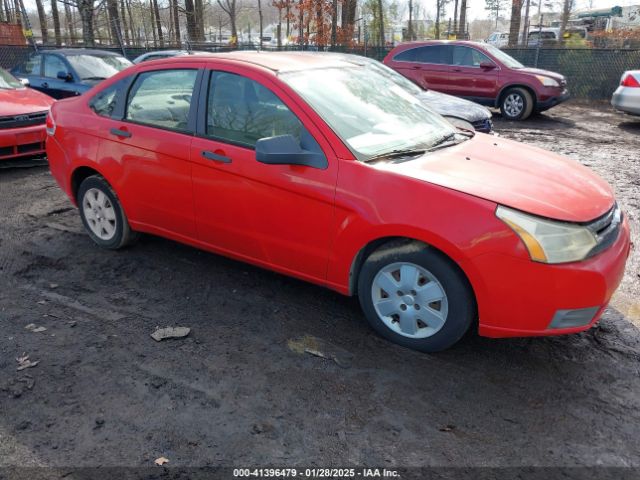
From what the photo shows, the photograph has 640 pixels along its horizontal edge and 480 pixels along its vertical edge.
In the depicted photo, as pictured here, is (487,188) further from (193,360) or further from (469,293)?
(193,360)

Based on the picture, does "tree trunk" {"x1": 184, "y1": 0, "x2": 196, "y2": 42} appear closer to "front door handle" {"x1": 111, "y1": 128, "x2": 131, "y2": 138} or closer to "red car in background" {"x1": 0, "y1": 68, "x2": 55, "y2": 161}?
"red car in background" {"x1": 0, "y1": 68, "x2": 55, "y2": 161}

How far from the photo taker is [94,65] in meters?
10.2

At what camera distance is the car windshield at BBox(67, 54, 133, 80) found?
9.91 m

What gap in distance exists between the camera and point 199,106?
390cm

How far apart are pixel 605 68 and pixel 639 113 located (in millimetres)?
5201

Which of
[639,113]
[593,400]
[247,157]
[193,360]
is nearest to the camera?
[593,400]

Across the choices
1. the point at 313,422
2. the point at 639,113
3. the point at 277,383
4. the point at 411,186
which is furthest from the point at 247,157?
the point at 639,113

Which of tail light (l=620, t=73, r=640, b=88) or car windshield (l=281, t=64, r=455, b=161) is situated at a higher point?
car windshield (l=281, t=64, r=455, b=161)

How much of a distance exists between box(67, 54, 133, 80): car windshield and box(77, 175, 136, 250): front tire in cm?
597

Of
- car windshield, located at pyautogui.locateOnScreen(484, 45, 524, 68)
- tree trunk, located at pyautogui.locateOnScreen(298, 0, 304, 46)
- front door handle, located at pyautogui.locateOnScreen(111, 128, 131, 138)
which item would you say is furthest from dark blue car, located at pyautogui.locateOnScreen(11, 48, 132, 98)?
tree trunk, located at pyautogui.locateOnScreen(298, 0, 304, 46)

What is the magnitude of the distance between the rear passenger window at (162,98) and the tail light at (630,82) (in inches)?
399

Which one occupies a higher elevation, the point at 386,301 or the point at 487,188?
the point at 487,188

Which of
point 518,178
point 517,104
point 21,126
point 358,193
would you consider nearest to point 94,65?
point 21,126

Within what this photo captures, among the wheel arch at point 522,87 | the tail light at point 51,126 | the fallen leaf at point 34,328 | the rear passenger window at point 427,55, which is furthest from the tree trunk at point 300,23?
the fallen leaf at point 34,328
